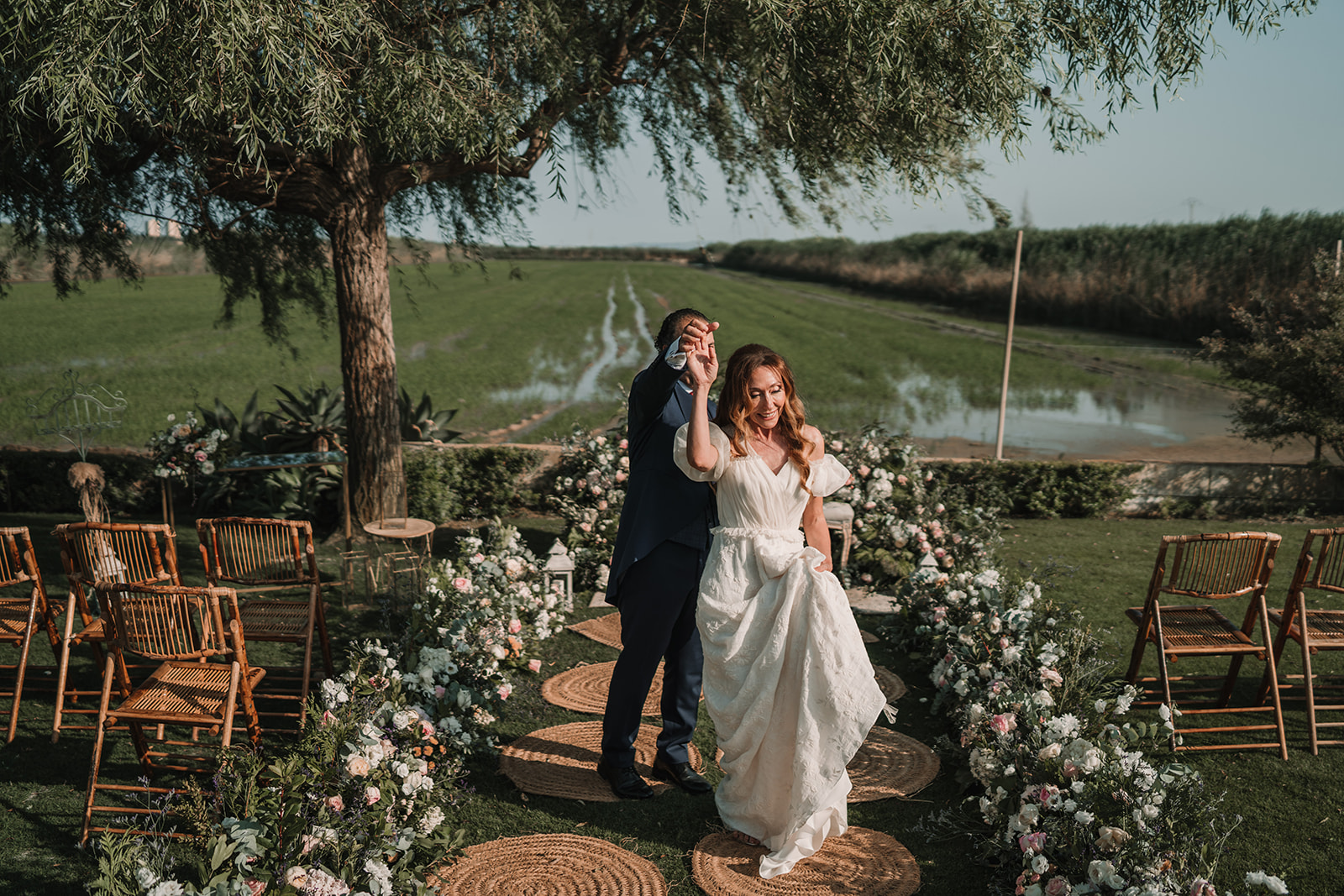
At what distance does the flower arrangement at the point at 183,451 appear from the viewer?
7668 millimetres

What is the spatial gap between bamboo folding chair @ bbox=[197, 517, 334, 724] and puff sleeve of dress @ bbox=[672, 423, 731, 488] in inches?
88.0

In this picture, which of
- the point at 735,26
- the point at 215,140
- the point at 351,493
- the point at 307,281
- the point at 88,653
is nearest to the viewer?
the point at 88,653

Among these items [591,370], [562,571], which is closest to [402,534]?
[562,571]

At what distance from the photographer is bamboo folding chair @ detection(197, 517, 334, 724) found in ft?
14.8

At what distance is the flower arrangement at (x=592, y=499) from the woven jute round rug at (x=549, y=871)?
10.7ft

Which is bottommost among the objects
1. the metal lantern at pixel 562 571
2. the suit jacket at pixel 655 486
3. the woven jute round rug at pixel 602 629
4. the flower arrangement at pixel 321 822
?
the woven jute round rug at pixel 602 629

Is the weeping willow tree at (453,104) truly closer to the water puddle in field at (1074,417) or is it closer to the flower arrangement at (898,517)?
the flower arrangement at (898,517)

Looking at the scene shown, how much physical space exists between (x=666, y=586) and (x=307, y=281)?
7.50 metres

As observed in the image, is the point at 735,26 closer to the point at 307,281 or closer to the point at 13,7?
the point at 13,7

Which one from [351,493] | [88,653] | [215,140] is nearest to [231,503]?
[351,493]

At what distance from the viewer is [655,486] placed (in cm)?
349

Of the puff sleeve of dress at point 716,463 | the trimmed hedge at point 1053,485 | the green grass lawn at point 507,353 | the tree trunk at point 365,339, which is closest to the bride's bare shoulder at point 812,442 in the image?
the puff sleeve of dress at point 716,463

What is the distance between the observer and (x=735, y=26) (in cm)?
648

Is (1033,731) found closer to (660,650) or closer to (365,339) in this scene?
(660,650)
